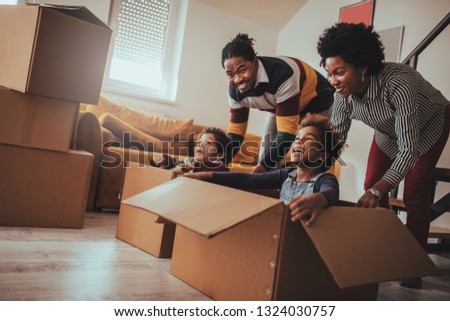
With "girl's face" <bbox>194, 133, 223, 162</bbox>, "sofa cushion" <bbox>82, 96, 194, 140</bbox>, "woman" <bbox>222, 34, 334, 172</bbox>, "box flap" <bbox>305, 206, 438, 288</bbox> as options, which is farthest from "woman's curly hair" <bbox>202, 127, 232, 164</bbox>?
"sofa cushion" <bbox>82, 96, 194, 140</bbox>

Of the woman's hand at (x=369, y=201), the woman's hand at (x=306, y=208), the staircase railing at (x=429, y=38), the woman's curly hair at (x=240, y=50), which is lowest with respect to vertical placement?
the woman's hand at (x=306, y=208)

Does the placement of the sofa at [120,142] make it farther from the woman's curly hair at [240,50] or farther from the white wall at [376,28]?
the white wall at [376,28]

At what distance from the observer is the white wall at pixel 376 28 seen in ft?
10.3

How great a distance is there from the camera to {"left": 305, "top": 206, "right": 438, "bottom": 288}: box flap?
81 centimetres

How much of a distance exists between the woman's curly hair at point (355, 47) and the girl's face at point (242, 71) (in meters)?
0.30

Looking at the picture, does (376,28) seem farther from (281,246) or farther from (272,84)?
(281,246)

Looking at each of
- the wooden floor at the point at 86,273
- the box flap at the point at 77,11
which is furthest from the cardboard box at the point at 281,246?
the box flap at the point at 77,11

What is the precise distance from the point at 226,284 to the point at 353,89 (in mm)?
780

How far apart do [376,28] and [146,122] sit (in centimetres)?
229

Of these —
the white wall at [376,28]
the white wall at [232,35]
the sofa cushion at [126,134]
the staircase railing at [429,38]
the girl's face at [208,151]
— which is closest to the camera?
the girl's face at [208,151]

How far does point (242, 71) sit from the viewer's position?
1.56m

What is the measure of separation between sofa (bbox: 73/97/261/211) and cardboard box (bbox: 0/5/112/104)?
1.72 feet

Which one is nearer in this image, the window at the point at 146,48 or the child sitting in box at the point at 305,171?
the child sitting in box at the point at 305,171

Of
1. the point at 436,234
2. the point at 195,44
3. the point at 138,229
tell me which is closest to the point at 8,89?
the point at 138,229
